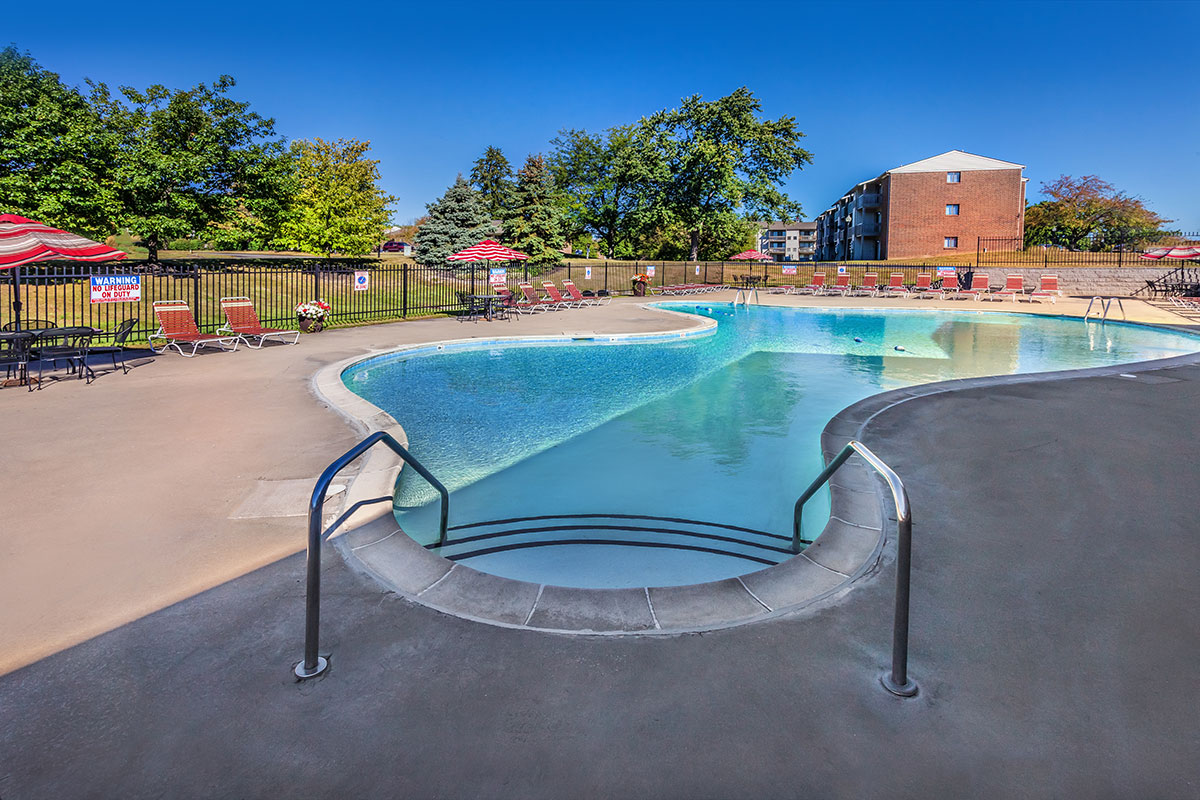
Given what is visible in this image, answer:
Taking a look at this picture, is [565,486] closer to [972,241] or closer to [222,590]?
[222,590]

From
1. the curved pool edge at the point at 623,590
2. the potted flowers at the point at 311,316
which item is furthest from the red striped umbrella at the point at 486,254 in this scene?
the curved pool edge at the point at 623,590

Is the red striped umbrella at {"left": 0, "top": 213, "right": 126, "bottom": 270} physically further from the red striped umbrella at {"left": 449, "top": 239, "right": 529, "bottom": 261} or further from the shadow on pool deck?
the red striped umbrella at {"left": 449, "top": 239, "right": 529, "bottom": 261}

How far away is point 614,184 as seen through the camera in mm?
50531

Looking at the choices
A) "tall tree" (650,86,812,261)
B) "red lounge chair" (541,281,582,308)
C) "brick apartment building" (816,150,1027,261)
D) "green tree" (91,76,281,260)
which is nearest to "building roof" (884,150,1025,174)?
"brick apartment building" (816,150,1027,261)

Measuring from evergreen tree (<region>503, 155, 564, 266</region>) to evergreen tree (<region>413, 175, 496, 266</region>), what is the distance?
2791mm

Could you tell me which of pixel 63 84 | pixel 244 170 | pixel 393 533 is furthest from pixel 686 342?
pixel 63 84

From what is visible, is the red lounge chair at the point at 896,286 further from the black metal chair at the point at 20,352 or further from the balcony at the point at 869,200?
the black metal chair at the point at 20,352

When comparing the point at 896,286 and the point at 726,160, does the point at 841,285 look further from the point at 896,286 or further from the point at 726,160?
the point at 726,160

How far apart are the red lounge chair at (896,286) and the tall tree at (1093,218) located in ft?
103

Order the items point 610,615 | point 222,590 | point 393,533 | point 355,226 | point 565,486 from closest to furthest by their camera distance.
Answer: point 610,615 → point 222,590 → point 393,533 → point 565,486 → point 355,226

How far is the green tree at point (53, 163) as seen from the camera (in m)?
25.6

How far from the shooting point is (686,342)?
1612 cm

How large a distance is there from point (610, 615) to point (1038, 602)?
226 cm

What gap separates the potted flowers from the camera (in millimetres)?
15352
